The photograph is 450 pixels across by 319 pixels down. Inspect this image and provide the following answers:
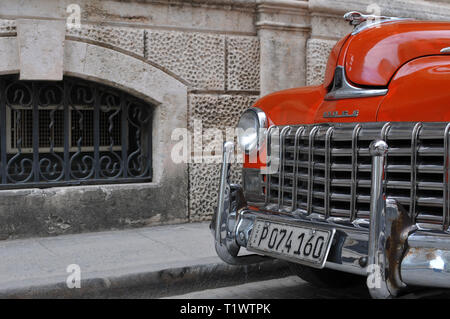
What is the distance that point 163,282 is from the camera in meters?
4.34

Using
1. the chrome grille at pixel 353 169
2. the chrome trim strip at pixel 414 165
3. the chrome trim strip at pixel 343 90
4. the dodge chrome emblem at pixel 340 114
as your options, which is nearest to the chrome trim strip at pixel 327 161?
the chrome grille at pixel 353 169

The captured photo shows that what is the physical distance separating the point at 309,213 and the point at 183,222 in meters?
2.97

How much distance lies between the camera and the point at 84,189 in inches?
222

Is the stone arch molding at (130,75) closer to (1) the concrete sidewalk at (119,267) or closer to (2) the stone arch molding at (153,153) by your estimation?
(2) the stone arch molding at (153,153)

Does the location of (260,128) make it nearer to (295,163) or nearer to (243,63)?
(295,163)

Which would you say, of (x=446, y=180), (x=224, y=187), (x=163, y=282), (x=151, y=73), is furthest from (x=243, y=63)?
(x=446, y=180)

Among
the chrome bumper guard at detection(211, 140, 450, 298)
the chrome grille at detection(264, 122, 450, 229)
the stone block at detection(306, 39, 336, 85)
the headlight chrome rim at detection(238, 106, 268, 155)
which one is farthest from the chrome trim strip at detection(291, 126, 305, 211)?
the stone block at detection(306, 39, 336, 85)

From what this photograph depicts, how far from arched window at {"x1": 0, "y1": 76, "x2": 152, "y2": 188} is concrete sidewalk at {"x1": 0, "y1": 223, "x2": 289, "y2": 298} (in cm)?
65

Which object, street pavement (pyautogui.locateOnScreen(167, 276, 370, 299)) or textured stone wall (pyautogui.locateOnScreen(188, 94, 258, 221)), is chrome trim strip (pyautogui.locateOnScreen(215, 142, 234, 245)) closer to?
street pavement (pyautogui.locateOnScreen(167, 276, 370, 299))

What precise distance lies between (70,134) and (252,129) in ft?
8.35

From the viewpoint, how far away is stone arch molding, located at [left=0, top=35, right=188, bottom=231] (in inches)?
215
